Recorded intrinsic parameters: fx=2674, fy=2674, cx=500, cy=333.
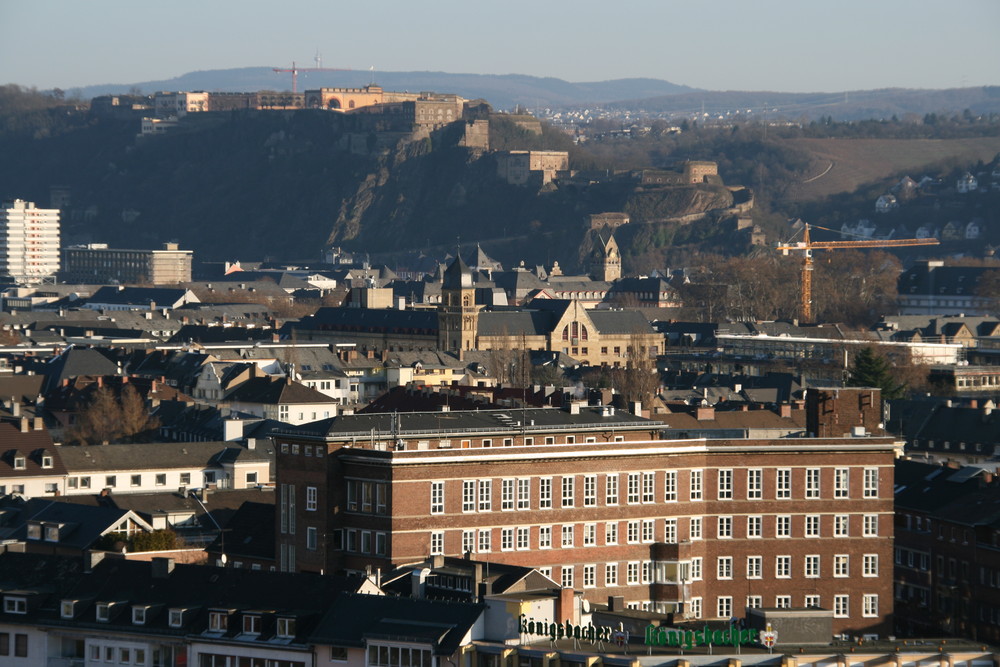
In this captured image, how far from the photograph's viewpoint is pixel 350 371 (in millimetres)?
124312

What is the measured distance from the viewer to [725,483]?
62.8m

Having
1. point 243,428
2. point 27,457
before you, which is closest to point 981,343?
point 243,428

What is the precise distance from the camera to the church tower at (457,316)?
487 feet

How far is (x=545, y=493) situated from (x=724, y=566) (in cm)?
512

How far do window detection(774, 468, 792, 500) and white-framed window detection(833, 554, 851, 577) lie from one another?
184cm

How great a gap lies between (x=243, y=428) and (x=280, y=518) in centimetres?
2958

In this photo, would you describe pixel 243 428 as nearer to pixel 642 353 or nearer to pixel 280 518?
pixel 280 518

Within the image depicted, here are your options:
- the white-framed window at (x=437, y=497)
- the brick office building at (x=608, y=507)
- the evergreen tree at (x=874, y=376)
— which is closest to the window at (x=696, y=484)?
the brick office building at (x=608, y=507)

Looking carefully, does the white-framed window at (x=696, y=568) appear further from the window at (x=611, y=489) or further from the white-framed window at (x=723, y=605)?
the window at (x=611, y=489)

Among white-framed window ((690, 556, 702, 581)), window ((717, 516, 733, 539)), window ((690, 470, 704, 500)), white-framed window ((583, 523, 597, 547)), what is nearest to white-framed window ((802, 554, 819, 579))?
window ((717, 516, 733, 539))

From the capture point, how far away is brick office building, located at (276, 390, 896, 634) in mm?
58125

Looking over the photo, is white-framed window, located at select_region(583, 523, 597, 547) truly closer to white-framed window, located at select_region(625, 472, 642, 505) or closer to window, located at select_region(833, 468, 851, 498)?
white-framed window, located at select_region(625, 472, 642, 505)

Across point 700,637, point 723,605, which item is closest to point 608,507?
point 723,605

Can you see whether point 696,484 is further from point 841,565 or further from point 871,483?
point 871,483
